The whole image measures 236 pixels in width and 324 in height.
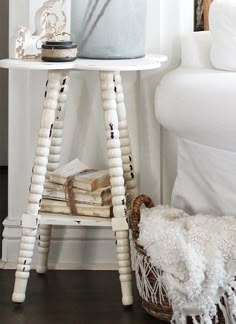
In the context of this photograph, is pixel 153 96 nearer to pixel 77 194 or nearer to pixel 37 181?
pixel 77 194

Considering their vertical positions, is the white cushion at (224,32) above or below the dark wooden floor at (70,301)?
above

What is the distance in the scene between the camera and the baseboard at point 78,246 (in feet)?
7.98

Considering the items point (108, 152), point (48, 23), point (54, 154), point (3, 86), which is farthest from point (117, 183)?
point (3, 86)

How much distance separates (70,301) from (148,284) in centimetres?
27

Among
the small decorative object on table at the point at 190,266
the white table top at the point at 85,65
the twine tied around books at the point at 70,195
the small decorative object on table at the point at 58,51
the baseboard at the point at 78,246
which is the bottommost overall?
the baseboard at the point at 78,246

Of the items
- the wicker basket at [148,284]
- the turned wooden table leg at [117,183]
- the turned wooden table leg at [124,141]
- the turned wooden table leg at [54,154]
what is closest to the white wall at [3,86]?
the turned wooden table leg at [54,154]

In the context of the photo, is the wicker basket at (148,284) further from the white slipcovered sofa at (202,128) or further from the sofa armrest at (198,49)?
the sofa armrest at (198,49)

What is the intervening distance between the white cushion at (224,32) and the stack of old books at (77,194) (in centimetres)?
51

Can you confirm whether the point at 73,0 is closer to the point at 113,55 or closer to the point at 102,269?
the point at 113,55

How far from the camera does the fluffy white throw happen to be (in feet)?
5.93

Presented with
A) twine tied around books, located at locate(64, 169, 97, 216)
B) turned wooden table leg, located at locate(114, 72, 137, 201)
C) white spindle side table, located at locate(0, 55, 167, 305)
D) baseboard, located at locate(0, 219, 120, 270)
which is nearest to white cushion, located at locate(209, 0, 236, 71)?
white spindle side table, located at locate(0, 55, 167, 305)

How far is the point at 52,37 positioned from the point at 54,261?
0.78 meters

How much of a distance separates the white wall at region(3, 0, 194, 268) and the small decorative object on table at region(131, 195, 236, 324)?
1.41 ft

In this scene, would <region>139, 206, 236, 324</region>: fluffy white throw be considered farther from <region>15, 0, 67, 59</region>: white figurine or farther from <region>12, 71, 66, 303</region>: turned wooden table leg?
<region>15, 0, 67, 59</region>: white figurine
